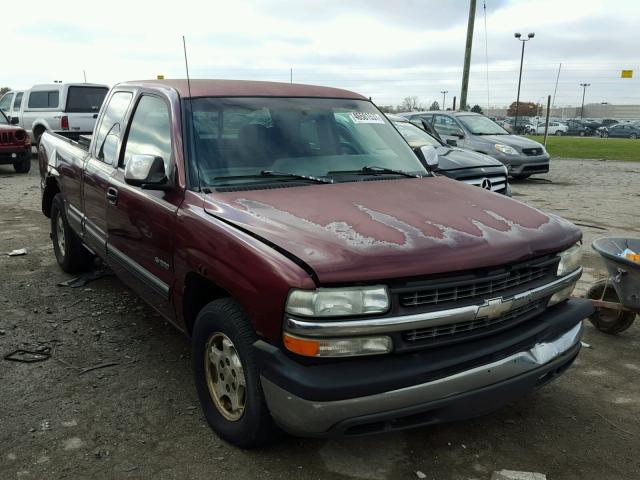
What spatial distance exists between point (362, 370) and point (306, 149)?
5.59 ft

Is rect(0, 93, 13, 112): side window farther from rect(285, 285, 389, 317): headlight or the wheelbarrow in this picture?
rect(285, 285, 389, 317): headlight

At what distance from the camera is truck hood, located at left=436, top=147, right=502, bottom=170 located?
809 cm

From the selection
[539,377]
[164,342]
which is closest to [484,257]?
[539,377]

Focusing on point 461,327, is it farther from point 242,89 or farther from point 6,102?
point 6,102

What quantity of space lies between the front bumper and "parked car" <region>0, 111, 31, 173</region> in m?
13.3

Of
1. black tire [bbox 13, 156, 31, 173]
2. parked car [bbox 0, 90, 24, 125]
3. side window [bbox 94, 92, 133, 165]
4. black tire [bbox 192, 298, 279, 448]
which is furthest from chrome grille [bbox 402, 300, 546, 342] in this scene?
parked car [bbox 0, 90, 24, 125]

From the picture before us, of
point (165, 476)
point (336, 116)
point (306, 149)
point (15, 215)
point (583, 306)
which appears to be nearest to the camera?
point (165, 476)

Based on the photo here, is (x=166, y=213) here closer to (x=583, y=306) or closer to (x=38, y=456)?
(x=38, y=456)

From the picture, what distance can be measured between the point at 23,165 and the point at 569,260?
14.1 meters

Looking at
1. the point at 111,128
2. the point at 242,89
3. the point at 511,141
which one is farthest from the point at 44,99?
the point at 242,89

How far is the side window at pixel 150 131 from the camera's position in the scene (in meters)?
3.54

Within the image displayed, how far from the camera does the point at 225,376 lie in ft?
9.48

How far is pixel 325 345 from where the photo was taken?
7.66 ft

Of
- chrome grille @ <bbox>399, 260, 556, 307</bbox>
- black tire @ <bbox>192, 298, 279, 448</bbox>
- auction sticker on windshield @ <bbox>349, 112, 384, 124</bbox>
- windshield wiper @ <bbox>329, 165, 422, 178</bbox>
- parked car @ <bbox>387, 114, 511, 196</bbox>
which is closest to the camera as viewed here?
chrome grille @ <bbox>399, 260, 556, 307</bbox>
